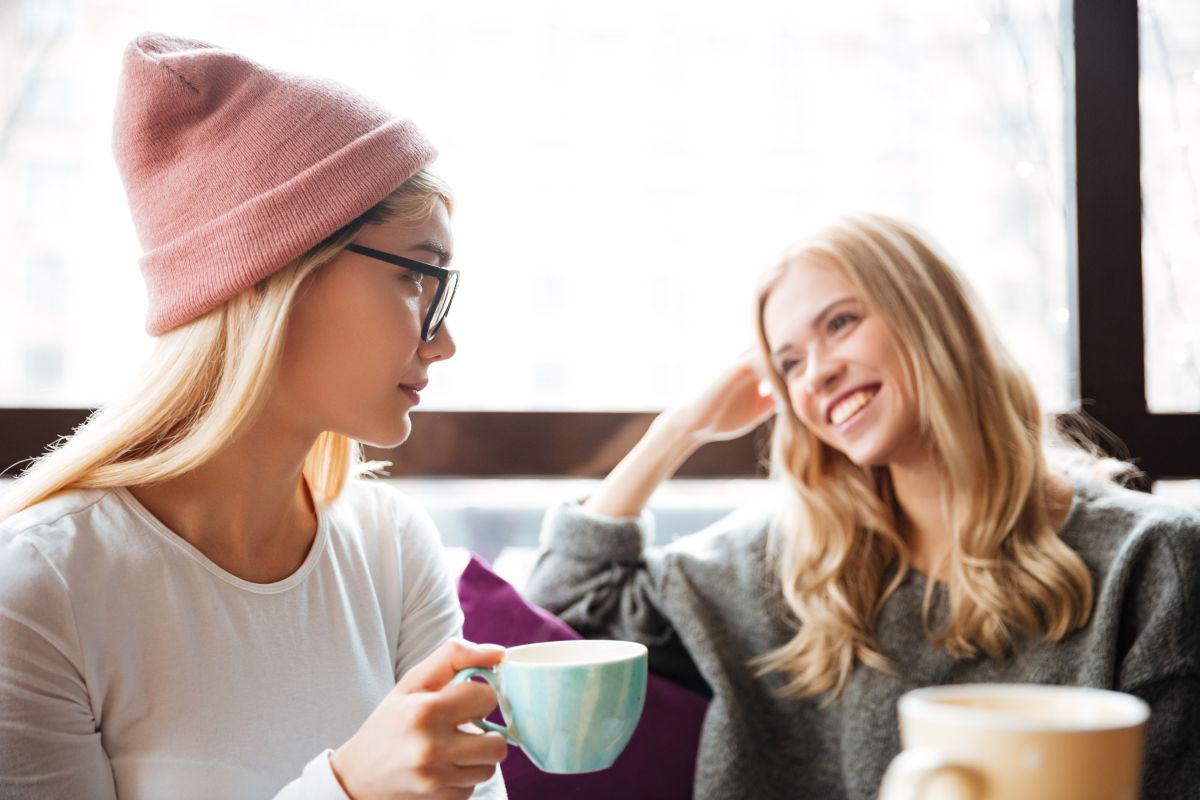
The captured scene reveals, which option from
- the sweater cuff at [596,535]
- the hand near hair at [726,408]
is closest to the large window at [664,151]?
the hand near hair at [726,408]

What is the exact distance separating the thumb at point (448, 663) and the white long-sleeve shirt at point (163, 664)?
0.12 meters

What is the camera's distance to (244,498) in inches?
46.7

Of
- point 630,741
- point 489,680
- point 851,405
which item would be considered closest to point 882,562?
point 851,405

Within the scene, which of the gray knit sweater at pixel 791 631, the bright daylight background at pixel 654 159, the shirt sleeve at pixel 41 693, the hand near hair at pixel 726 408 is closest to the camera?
the shirt sleeve at pixel 41 693

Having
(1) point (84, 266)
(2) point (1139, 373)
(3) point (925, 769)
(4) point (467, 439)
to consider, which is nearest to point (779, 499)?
(4) point (467, 439)

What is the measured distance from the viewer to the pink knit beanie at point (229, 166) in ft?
3.58

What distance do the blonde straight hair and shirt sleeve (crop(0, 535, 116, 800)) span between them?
125 mm

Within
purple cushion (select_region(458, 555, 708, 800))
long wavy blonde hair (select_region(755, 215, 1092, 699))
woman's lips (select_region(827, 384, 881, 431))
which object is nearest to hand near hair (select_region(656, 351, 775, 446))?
long wavy blonde hair (select_region(755, 215, 1092, 699))

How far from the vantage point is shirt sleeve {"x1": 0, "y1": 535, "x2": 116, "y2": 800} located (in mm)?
887

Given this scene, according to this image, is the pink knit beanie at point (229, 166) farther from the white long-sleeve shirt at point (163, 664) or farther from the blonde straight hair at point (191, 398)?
A: the white long-sleeve shirt at point (163, 664)

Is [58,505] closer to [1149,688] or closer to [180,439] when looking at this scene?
[180,439]

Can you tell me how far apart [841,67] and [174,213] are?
4.83 feet

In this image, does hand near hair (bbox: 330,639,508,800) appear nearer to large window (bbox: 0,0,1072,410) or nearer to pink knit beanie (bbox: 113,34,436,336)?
pink knit beanie (bbox: 113,34,436,336)

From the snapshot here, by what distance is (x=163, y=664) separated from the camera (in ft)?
3.40
